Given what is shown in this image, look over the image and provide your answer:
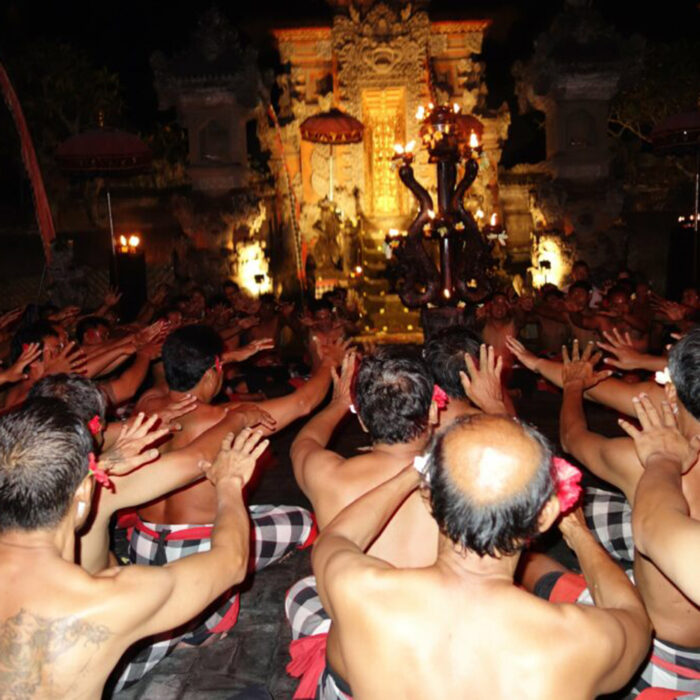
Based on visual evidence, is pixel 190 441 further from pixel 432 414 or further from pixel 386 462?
pixel 432 414

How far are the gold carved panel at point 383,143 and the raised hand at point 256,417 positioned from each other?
1475 cm

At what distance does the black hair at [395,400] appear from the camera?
10.8ft

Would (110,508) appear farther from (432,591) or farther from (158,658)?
(432,591)

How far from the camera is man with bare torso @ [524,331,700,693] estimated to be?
296cm

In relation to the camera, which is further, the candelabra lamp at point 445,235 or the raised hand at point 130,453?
the candelabra lamp at point 445,235

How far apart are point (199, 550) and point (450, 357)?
1792 millimetres

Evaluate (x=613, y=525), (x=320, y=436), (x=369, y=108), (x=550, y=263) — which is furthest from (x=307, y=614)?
(x=369, y=108)

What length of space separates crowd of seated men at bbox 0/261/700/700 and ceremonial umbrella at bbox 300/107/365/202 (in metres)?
11.5

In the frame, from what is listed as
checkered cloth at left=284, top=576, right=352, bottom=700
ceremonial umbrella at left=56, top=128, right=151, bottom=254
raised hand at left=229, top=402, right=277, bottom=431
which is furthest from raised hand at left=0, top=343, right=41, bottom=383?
ceremonial umbrella at left=56, top=128, right=151, bottom=254

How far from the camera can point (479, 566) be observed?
2.10 m

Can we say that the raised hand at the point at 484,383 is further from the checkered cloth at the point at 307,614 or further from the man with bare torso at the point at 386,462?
the checkered cloth at the point at 307,614

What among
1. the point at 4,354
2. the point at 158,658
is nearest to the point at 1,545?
the point at 158,658

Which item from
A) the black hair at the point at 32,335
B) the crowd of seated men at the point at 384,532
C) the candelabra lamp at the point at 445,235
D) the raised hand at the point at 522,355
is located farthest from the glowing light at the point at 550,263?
the black hair at the point at 32,335

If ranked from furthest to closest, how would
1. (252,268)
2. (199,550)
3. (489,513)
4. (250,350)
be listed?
(252,268) → (250,350) → (199,550) → (489,513)
